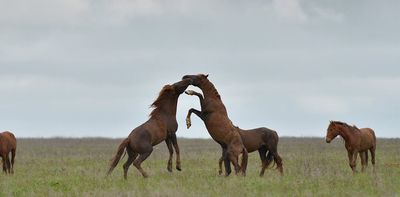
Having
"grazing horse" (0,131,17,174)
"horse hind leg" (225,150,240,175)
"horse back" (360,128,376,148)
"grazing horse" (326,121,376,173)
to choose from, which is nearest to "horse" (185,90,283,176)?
"horse hind leg" (225,150,240,175)

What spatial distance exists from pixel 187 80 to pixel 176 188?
3.81m

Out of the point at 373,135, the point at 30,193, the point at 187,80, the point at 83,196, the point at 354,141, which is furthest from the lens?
the point at 373,135

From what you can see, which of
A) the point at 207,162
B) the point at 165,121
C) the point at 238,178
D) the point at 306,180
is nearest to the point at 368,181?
the point at 306,180

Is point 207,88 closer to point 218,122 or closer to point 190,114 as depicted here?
point 190,114

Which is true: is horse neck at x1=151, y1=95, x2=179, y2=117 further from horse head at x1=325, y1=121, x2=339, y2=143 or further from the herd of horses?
horse head at x1=325, y1=121, x2=339, y2=143

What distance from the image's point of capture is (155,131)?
54.4 ft

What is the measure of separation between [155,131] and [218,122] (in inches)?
60.8

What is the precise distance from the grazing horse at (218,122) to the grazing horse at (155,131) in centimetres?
53

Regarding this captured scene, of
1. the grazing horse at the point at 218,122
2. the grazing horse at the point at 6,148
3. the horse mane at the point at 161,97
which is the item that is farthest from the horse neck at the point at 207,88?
the grazing horse at the point at 6,148

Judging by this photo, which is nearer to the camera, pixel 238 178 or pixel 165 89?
pixel 238 178

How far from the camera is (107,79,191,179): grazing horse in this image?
16203 mm

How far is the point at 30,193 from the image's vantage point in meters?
13.6

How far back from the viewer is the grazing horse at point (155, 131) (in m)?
16.2

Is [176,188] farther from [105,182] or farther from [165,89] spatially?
[165,89]
